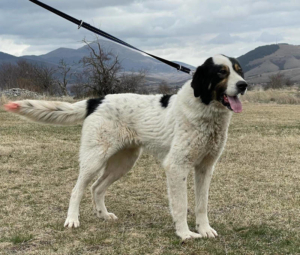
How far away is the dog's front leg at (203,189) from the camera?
170 inches

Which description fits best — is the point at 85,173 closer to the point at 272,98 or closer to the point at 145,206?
the point at 145,206

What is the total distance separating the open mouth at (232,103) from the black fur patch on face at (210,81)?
6 cm

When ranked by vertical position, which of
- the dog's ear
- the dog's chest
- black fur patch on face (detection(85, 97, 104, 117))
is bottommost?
the dog's chest

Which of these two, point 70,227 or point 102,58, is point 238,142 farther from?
point 102,58

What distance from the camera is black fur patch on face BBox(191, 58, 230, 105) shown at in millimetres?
3893

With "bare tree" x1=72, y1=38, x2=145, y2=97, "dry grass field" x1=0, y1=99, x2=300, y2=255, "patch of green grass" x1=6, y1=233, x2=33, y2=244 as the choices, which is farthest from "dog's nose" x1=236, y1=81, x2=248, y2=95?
"bare tree" x1=72, y1=38, x2=145, y2=97

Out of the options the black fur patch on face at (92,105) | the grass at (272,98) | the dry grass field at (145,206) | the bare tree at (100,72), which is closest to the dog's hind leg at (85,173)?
the dry grass field at (145,206)

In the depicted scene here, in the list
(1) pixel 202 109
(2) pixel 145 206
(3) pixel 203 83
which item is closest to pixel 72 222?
(2) pixel 145 206

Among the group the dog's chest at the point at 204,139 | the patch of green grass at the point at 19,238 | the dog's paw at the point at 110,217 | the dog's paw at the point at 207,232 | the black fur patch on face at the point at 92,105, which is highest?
the black fur patch on face at the point at 92,105

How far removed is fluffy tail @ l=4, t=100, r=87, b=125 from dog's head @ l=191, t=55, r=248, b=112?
1647 millimetres

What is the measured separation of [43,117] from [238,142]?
7147mm

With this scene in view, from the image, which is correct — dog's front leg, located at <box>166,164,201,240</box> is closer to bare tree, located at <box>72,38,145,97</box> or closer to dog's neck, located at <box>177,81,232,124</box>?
dog's neck, located at <box>177,81,232,124</box>

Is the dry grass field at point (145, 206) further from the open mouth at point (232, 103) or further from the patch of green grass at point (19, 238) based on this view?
the open mouth at point (232, 103)

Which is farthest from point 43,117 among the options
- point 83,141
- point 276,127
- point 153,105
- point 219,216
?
point 276,127
